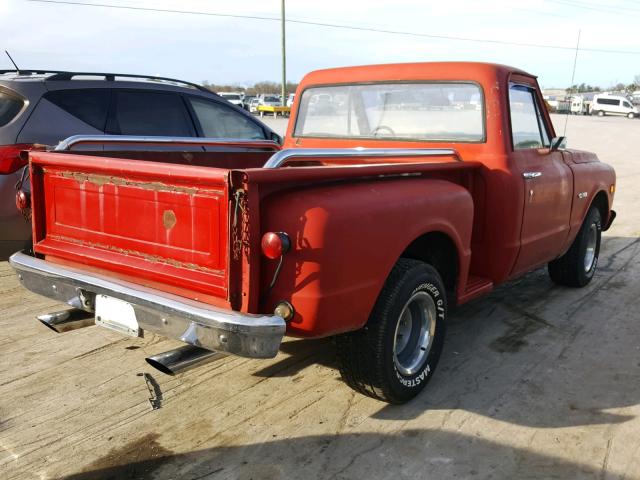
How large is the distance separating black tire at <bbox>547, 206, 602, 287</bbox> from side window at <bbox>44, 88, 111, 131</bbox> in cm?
437

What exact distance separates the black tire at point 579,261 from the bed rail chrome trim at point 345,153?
2056 millimetres

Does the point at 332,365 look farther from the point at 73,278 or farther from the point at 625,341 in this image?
the point at 625,341

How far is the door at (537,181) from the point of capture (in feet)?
13.7

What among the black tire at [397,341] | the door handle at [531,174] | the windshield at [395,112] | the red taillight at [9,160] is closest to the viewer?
the black tire at [397,341]

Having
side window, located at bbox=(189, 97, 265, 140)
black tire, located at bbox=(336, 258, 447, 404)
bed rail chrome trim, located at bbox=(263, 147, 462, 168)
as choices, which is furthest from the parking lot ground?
side window, located at bbox=(189, 97, 265, 140)

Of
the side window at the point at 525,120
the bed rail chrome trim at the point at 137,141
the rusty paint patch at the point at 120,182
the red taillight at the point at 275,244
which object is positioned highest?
the side window at the point at 525,120

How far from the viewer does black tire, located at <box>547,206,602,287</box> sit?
213 inches

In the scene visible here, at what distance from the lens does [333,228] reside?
260 centimetres

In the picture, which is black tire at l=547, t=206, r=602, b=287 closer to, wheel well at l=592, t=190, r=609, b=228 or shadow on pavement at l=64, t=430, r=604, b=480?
wheel well at l=592, t=190, r=609, b=228

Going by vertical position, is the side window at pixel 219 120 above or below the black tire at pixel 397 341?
above

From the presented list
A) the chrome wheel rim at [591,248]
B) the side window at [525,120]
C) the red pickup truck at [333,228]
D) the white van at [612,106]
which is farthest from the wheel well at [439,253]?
the white van at [612,106]

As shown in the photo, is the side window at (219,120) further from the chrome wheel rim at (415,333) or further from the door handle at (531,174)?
the chrome wheel rim at (415,333)

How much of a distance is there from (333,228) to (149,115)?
150 inches

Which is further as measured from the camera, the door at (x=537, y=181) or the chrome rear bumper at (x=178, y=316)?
the door at (x=537, y=181)
